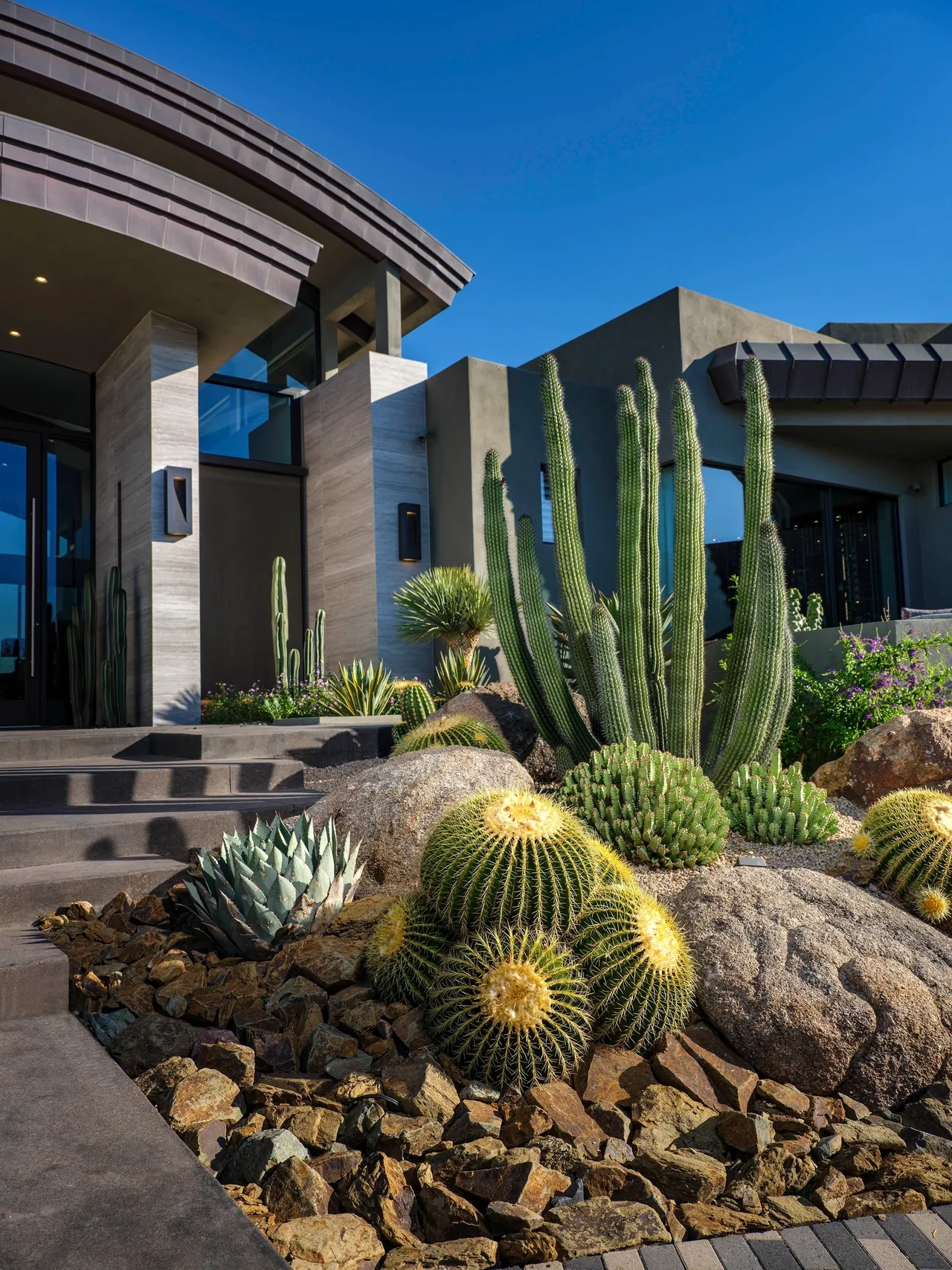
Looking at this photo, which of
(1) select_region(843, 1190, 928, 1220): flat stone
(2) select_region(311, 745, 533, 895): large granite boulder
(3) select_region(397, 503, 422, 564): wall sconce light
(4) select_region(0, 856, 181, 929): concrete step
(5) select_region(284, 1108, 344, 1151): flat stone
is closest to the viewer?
(1) select_region(843, 1190, 928, 1220): flat stone

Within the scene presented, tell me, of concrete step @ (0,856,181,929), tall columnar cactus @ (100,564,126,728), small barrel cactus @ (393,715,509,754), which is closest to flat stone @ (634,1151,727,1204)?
concrete step @ (0,856,181,929)

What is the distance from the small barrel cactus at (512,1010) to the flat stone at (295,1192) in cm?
61

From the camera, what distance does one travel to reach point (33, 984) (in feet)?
8.36

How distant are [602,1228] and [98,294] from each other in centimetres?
958

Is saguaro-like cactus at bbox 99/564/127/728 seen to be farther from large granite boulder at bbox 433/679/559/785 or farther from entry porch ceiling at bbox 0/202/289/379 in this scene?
large granite boulder at bbox 433/679/559/785

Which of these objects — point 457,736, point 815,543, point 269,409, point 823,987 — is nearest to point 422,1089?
point 823,987

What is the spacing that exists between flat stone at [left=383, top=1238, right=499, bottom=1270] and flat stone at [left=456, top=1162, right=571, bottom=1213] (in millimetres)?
115

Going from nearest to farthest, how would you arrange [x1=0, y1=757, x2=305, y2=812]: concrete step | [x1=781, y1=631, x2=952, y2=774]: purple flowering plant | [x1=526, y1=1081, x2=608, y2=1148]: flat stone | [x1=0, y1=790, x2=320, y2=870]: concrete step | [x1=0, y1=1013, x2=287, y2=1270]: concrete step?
1. [x1=0, y1=1013, x2=287, y2=1270]: concrete step
2. [x1=526, y1=1081, x2=608, y2=1148]: flat stone
3. [x1=0, y1=790, x2=320, y2=870]: concrete step
4. [x1=0, y1=757, x2=305, y2=812]: concrete step
5. [x1=781, y1=631, x2=952, y2=774]: purple flowering plant

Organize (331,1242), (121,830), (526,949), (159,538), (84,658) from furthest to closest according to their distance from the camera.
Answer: (84,658)
(159,538)
(121,830)
(526,949)
(331,1242)

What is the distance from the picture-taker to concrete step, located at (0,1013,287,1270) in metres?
1.28

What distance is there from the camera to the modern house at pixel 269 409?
8.86m

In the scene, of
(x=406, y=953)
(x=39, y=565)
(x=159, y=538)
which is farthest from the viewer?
(x=39, y=565)

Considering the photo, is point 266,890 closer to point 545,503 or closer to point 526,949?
point 526,949

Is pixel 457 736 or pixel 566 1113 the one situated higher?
pixel 457 736
